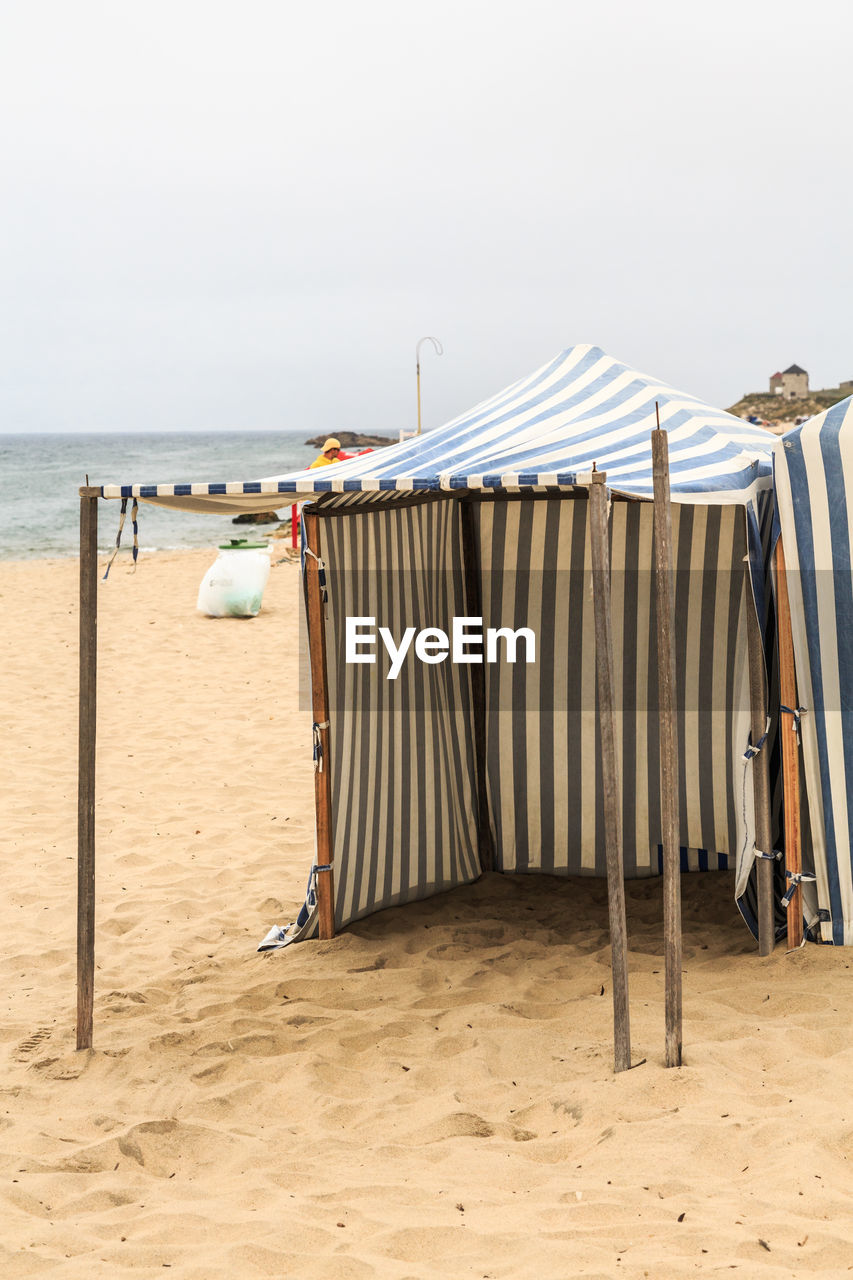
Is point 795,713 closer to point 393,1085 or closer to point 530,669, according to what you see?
point 530,669

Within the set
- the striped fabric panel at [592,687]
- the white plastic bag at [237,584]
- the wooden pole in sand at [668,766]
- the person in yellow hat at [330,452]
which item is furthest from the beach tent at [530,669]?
the white plastic bag at [237,584]

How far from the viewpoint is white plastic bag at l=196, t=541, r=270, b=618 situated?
1193cm

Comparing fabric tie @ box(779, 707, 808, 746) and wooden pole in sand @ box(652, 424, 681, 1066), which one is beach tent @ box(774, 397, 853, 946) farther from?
wooden pole in sand @ box(652, 424, 681, 1066)

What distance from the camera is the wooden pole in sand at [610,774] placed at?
10.6ft

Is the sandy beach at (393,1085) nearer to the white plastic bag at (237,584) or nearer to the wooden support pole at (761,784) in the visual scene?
the wooden support pole at (761,784)

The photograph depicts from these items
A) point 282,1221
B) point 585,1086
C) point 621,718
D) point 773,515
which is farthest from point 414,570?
point 282,1221

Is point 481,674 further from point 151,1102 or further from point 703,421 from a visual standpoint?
point 151,1102

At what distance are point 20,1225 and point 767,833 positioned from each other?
2.64m

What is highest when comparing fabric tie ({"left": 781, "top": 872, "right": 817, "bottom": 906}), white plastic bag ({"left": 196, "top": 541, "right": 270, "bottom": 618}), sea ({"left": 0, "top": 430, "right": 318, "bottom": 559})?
sea ({"left": 0, "top": 430, "right": 318, "bottom": 559})

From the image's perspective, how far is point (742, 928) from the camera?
443 centimetres

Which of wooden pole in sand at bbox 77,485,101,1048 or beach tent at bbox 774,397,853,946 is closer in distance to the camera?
wooden pole in sand at bbox 77,485,101,1048

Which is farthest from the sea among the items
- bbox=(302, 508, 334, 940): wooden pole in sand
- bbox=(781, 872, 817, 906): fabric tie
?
bbox=(781, 872, 817, 906): fabric tie

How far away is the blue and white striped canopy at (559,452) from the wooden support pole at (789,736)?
0.37 metres

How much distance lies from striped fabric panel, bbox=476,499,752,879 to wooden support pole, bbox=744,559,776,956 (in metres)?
0.66
